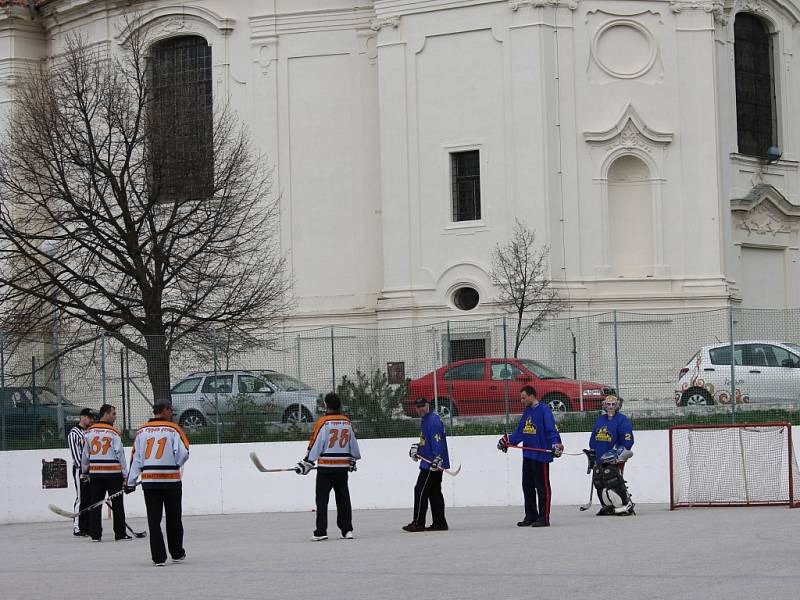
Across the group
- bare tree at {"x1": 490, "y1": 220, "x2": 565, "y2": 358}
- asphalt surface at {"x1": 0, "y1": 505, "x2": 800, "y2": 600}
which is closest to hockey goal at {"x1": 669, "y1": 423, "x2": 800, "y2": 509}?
asphalt surface at {"x1": 0, "y1": 505, "x2": 800, "y2": 600}

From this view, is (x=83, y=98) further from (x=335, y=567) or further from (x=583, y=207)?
(x=335, y=567)

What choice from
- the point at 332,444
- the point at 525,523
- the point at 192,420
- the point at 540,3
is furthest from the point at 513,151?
the point at 332,444

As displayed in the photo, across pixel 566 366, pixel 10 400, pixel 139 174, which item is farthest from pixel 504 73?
pixel 10 400

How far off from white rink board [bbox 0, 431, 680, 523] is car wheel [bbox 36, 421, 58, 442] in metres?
0.32

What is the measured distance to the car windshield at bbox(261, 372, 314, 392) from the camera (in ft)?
92.8

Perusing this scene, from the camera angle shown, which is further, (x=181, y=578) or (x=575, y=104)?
(x=575, y=104)

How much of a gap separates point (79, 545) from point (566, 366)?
439 inches

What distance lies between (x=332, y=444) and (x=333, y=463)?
23cm

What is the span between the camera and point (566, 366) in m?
29.3

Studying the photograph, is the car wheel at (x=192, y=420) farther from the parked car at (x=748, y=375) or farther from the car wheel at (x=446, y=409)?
the parked car at (x=748, y=375)

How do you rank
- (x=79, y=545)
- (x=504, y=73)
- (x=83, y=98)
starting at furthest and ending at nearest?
(x=504, y=73) < (x=83, y=98) < (x=79, y=545)

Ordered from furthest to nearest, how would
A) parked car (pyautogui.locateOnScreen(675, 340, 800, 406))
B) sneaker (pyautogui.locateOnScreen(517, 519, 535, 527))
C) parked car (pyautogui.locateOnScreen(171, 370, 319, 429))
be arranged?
parked car (pyautogui.locateOnScreen(171, 370, 319, 429)) < parked car (pyautogui.locateOnScreen(675, 340, 800, 406)) < sneaker (pyautogui.locateOnScreen(517, 519, 535, 527))

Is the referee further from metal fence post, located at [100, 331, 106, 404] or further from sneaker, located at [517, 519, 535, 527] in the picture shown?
sneaker, located at [517, 519, 535, 527]

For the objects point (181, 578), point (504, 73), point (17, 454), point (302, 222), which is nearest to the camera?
point (181, 578)
